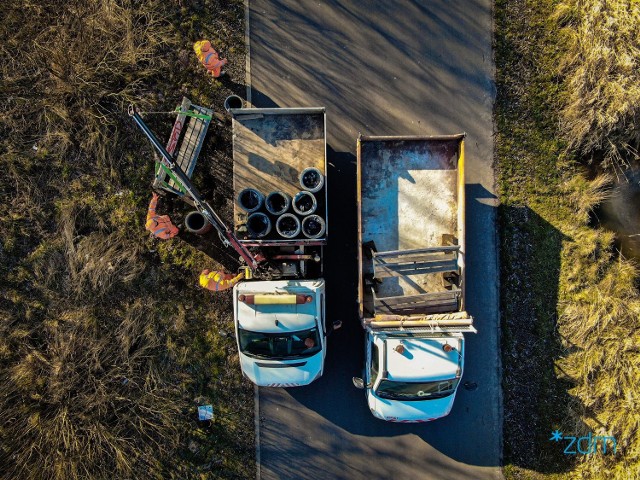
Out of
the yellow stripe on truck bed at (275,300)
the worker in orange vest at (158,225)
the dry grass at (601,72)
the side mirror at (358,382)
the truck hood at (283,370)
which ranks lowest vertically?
the side mirror at (358,382)

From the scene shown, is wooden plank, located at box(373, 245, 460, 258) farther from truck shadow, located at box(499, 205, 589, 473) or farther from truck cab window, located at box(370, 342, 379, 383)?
truck shadow, located at box(499, 205, 589, 473)

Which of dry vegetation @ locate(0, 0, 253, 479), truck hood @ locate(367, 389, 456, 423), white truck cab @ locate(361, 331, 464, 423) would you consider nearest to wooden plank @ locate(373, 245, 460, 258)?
white truck cab @ locate(361, 331, 464, 423)

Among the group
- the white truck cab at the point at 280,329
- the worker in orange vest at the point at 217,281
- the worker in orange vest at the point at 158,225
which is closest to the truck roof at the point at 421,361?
the white truck cab at the point at 280,329

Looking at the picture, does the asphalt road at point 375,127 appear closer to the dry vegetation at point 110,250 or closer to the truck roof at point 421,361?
the dry vegetation at point 110,250

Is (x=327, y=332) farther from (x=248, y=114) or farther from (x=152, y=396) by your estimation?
(x=248, y=114)

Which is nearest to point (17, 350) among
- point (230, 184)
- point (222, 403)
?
point (222, 403)
